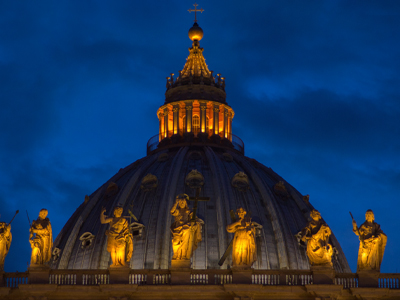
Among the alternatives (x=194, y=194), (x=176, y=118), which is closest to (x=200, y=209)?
(x=194, y=194)

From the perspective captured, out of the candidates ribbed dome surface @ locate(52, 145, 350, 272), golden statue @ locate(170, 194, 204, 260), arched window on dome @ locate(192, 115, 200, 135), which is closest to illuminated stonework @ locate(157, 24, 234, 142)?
arched window on dome @ locate(192, 115, 200, 135)

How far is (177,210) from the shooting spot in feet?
236

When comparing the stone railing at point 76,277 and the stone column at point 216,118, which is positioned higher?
the stone column at point 216,118

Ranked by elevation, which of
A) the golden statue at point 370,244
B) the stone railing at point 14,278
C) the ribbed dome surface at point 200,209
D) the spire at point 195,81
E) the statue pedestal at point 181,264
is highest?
the spire at point 195,81

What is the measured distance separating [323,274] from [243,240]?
461 centimetres

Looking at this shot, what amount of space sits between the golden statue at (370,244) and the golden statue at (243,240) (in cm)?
550

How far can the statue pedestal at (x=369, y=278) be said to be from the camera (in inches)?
2840

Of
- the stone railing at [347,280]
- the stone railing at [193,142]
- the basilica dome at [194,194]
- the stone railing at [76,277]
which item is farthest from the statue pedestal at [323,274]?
the stone railing at [193,142]

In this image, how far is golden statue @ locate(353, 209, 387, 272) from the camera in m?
71.9

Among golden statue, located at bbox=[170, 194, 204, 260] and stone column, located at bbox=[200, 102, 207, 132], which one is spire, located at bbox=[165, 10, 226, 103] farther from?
golden statue, located at bbox=[170, 194, 204, 260]

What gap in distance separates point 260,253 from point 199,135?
56.2 ft

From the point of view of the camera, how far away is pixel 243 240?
235ft

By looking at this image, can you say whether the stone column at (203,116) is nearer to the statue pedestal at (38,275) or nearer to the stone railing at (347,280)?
the stone railing at (347,280)

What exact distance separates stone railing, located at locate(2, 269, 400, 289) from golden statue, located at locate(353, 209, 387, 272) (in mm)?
766
